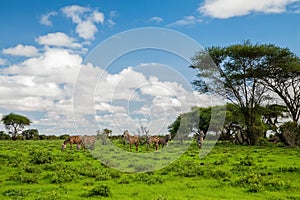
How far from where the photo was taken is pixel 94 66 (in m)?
17.8

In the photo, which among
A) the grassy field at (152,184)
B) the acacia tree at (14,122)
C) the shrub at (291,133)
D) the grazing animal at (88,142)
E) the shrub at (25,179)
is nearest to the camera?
the grassy field at (152,184)

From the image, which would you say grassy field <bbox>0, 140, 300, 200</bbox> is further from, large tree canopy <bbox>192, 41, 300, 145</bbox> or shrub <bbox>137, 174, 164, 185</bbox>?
large tree canopy <bbox>192, 41, 300, 145</bbox>

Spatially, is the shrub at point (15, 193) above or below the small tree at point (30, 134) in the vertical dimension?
below

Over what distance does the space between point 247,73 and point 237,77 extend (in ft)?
4.18

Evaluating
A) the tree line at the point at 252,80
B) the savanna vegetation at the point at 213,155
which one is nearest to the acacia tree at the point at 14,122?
the savanna vegetation at the point at 213,155

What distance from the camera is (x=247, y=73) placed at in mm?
43875

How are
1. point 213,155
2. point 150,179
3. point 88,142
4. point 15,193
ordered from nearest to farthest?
1. point 15,193
2. point 150,179
3. point 213,155
4. point 88,142

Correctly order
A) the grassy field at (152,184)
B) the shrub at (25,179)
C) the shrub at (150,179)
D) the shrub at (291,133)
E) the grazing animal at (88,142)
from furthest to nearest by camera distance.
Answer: the shrub at (291,133) < the grazing animal at (88,142) < the shrub at (25,179) < the shrub at (150,179) < the grassy field at (152,184)

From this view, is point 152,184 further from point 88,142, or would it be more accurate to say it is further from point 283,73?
point 283,73

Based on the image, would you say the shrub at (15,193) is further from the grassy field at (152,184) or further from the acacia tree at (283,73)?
the acacia tree at (283,73)

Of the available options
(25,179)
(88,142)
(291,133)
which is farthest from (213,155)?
(291,133)

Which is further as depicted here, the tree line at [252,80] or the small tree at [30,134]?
the small tree at [30,134]

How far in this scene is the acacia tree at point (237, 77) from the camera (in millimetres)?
42775

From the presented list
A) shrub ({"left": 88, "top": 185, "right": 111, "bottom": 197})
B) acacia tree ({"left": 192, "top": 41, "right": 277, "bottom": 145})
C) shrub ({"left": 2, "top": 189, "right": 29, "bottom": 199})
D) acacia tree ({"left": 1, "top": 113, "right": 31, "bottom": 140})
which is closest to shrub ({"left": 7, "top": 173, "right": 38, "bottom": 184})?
shrub ({"left": 2, "top": 189, "right": 29, "bottom": 199})
